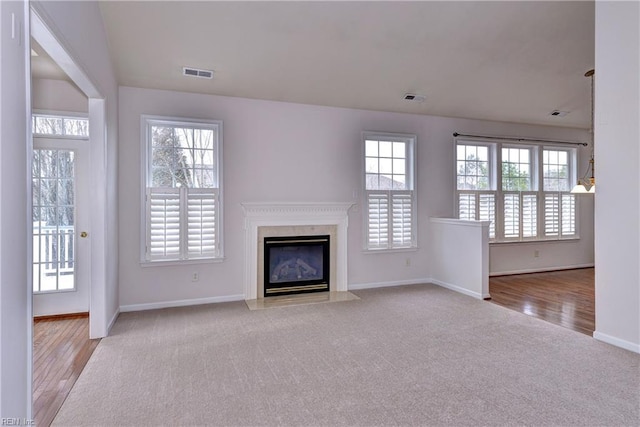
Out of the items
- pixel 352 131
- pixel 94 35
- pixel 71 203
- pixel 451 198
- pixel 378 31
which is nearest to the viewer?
pixel 94 35

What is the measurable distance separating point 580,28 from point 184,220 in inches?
201

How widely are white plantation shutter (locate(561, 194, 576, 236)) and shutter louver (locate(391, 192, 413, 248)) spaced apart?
3397 mm

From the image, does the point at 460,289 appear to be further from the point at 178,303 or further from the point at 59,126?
the point at 59,126

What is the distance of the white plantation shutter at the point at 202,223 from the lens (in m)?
4.63

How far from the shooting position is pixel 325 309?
4.46 metres

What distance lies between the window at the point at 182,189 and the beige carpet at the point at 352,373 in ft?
2.90

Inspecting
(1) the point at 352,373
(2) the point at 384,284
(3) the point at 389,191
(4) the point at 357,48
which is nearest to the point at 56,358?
(1) the point at 352,373

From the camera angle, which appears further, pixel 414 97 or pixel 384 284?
pixel 384 284

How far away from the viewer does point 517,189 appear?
6594 mm

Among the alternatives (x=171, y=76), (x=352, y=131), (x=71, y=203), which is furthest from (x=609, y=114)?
(x=71, y=203)

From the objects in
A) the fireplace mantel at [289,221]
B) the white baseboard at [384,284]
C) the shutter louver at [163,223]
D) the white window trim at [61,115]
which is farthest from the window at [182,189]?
the white baseboard at [384,284]

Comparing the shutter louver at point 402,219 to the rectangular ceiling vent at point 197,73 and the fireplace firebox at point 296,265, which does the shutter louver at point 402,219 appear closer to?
the fireplace firebox at point 296,265

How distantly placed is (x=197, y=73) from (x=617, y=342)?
5089mm

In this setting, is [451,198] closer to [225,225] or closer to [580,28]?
[580,28]
